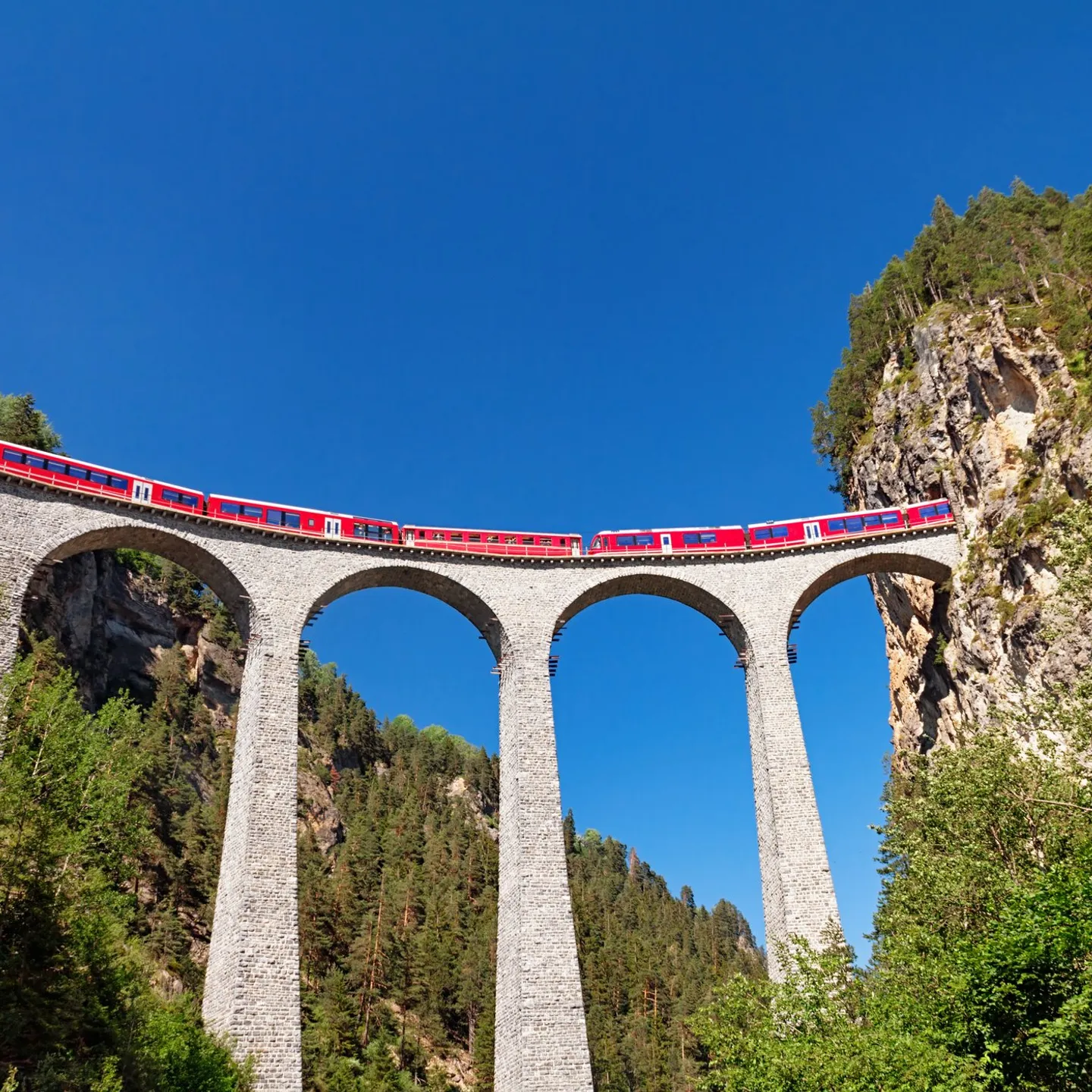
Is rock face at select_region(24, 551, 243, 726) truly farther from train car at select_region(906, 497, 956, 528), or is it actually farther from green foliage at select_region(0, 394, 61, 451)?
train car at select_region(906, 497, 956, 528)

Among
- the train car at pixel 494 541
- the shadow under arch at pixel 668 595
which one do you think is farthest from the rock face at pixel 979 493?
the train car at pixel 494 541

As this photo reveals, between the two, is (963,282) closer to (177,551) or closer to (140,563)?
(177,551)

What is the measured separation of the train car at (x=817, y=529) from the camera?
35719 millimetres

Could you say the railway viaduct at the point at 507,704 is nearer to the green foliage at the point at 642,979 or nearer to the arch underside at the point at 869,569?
the arch underside at the point at 869,569

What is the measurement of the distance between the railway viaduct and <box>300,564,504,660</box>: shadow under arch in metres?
0.09

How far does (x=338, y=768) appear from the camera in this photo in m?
75.6

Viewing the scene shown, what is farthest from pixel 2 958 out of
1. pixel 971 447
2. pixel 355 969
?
pixel 971 447

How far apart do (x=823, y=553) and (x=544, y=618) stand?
433 inches

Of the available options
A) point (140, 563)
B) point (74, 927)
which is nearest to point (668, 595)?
point (74, 927)

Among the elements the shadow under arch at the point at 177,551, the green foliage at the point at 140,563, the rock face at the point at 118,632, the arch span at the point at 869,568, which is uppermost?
the green foliage at the point at 140,563

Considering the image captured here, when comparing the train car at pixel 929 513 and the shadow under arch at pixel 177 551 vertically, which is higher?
the train car at pixel 929 513

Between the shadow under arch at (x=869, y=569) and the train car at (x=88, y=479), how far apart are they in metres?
22.3

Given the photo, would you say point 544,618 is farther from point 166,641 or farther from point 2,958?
point 166,641

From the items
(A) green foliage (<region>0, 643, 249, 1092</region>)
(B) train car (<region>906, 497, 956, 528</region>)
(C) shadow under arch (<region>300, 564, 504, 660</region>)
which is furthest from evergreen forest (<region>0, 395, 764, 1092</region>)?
(B) train car (<region>906, 497, 956, 528</region>)
